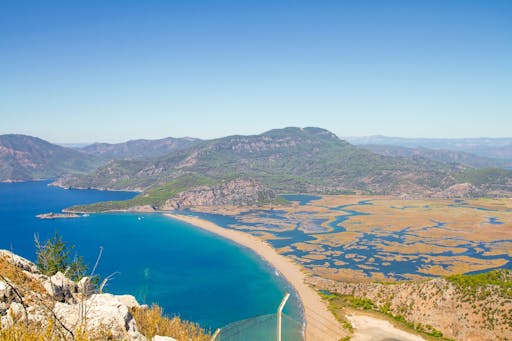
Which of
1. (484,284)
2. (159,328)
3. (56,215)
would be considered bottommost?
(56,215)

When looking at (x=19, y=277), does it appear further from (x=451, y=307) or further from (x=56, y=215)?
(x=56, y=215)

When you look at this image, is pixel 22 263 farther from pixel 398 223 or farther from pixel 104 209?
pixel 104 209

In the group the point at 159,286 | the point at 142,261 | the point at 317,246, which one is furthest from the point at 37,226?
the point at 317,246

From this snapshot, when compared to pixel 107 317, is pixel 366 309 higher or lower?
lower

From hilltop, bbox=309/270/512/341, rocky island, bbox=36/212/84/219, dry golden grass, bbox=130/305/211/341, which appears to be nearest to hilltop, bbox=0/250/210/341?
dry golden grass, bbox=130/305/211/341

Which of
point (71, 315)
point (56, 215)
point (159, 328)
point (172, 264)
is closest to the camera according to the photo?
point (71, 315)

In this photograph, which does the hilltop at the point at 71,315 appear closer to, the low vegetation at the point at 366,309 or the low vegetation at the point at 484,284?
the low vegetation at the point at 366,309

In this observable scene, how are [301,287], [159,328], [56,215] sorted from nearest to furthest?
[159,328] → [301,287] → [56,215]

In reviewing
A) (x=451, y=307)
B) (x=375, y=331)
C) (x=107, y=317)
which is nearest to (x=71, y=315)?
(x=107, y=317)
